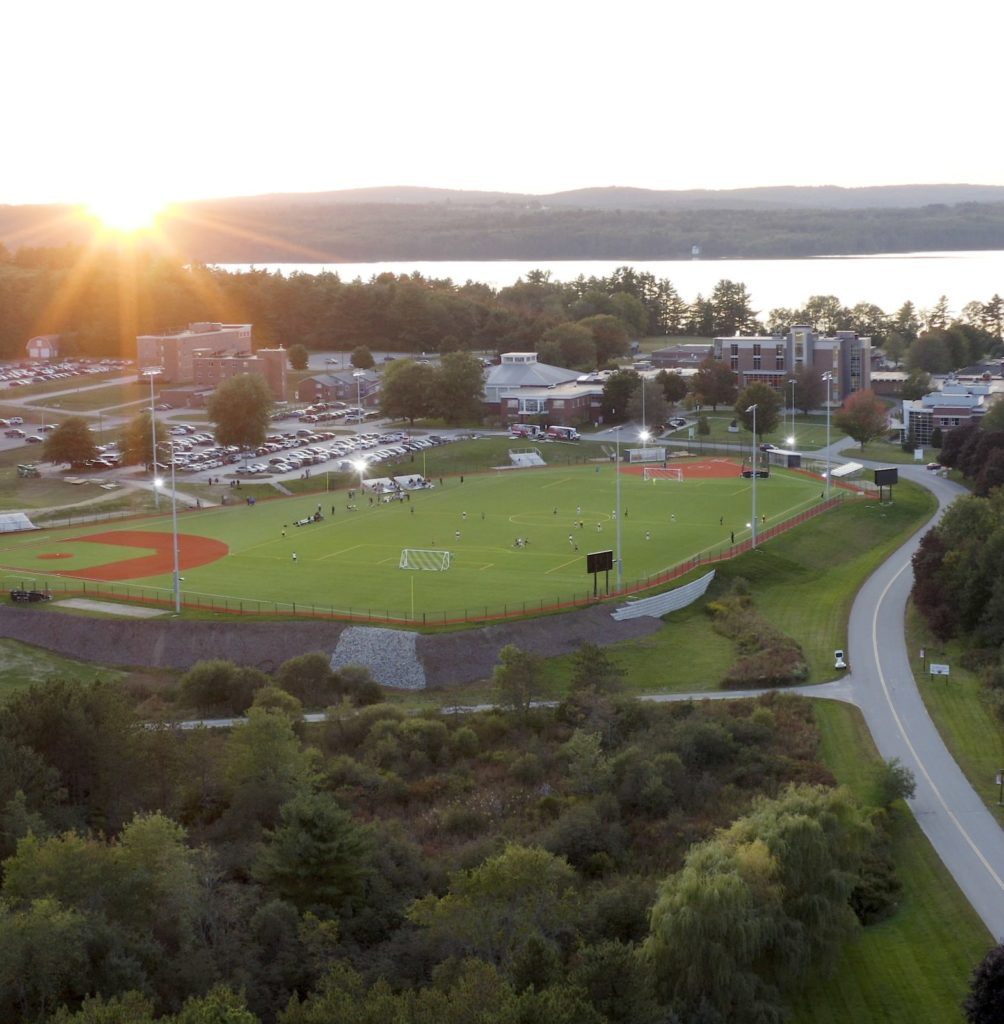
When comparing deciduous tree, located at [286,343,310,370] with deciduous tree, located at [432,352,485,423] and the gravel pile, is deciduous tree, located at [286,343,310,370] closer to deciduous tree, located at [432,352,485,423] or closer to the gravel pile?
deciduous tree, located at [432,352,485,423]

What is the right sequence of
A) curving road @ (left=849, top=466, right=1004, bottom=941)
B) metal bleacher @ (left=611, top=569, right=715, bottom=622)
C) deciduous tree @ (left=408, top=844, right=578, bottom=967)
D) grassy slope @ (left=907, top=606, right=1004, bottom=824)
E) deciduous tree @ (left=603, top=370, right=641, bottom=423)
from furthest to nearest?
deciduous tree @ (left=603, top=370, right=641, bottom=423) → metal bleacher @ (left=611, top=569, right=715, bottom=622) → grassy slope @ (left=907, top=606, right=1004, bottom=824) → curving road @ (left=849, top=466, right=1004, bottom=941) → deciduous tree @ (left=408, top=844, right=578, bottom=967)

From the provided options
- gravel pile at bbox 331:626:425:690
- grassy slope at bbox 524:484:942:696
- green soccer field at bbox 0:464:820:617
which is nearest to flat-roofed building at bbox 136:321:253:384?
green soccer field at bbox 0:464:820:617

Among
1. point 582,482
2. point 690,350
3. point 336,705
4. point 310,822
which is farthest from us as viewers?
point 690,350

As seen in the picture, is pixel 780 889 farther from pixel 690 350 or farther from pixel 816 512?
pixel 690 350

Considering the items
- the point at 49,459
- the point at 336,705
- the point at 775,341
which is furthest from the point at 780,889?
the point at 775,341

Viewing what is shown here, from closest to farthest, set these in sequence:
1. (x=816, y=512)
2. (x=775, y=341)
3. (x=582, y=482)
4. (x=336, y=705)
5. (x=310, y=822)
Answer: (x=310, y=822), (x=336, y=705), (x=816, y=512), (x=582, y=482), (x=775, y=341)

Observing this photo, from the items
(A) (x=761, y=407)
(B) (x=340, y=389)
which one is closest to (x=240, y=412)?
(B) (x=340, y=389)

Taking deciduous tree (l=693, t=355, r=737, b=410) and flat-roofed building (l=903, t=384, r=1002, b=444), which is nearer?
flat-roofed building (l=903, t=384, r=1002, b=444)
